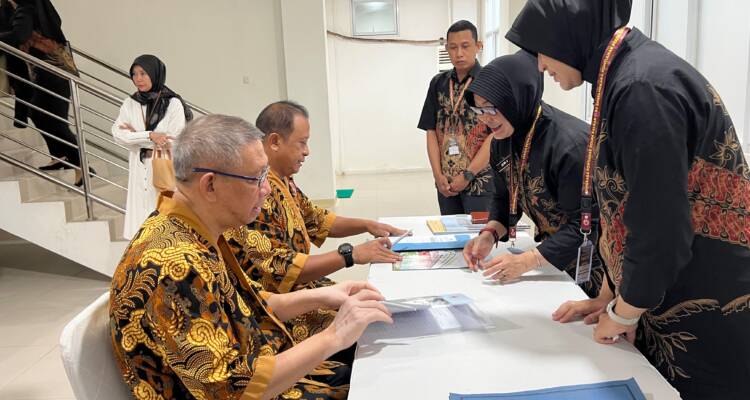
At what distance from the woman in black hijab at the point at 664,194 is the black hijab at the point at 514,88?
492 millimetres

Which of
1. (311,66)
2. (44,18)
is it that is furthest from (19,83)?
(311,66)

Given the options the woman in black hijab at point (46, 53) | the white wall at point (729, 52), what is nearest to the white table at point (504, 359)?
the white wall at point (729, 52)

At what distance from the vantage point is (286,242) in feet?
6.02

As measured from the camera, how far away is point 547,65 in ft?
4.00

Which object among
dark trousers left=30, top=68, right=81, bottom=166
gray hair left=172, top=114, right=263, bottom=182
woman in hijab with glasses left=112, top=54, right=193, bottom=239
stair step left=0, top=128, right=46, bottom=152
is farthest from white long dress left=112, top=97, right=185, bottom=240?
gray hair left=172, top=114, right=263, bottom=182

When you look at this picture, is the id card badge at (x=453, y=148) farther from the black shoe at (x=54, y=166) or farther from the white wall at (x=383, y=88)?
the white wall at (x=383, y=88)

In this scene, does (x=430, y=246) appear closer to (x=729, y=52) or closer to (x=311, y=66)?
(x=729, y=52)

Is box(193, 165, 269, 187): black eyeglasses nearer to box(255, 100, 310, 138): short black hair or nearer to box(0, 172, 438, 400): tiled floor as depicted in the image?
box(255, 100, 310, 138): short black hair

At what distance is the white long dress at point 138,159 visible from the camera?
375 centimetres

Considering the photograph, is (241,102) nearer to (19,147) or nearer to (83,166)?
(19,147)

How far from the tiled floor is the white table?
202 cm

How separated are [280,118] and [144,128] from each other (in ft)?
7.81

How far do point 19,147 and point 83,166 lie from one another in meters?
1.36

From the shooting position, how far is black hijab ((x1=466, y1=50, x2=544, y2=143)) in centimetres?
170
